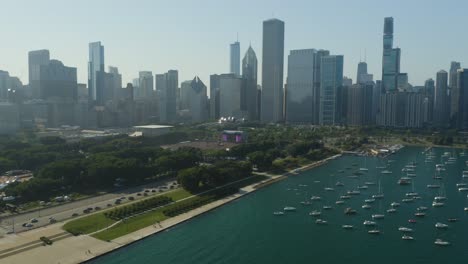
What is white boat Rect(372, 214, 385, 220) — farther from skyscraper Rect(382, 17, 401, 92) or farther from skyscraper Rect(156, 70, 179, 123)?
skyscraper Rect(382, 17, 401, 92)

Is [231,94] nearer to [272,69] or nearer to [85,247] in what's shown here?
[272,69]

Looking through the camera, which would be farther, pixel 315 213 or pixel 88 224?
pixel 315 213

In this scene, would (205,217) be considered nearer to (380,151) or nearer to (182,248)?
(182,248)

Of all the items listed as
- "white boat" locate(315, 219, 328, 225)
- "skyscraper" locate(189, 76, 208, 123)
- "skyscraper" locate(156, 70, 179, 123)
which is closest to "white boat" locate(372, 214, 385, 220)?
"white boat" locate(315, 219, 328, 225)

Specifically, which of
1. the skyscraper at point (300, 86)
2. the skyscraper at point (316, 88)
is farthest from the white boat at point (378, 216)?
the skyscraper at point (300, 86)

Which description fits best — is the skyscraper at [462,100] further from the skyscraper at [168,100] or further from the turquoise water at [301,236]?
the turquoise water at [301,236]

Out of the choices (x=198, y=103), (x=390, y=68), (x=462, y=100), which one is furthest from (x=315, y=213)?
(x=390, y=68)
